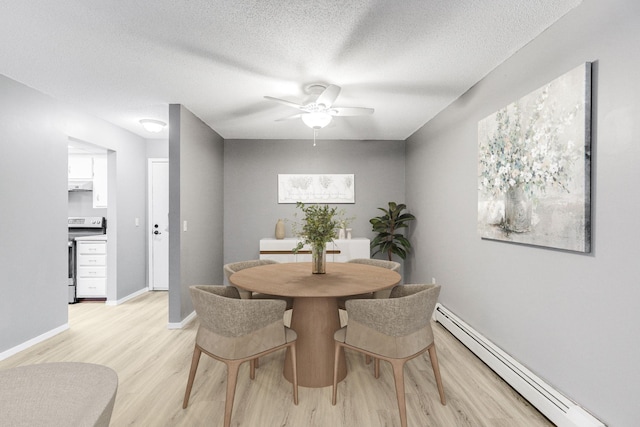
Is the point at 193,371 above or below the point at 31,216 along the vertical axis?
below

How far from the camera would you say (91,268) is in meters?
4.44

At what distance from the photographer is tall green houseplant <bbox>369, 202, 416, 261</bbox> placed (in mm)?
4648

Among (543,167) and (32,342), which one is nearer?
(543,167)

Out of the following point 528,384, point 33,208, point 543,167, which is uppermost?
point 543,167

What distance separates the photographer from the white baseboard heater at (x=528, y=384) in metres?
1.73

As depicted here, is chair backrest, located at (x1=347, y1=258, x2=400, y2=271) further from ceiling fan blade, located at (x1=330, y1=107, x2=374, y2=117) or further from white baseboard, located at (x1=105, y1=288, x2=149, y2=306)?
white baseboard, located at (x1=105, y1=288, x2=149, y2=306)

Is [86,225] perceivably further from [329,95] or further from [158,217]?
[329,95]

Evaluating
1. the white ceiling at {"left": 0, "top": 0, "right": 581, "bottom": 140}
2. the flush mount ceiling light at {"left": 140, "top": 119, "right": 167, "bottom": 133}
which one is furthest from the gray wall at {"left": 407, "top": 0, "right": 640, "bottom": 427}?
the flush mount ceiling light at {"left": 140, "top": 119, "right": 167, "bottom": 133}

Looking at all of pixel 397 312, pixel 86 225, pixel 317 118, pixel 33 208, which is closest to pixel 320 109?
pixel 317 118

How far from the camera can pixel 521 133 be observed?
7.27 ft

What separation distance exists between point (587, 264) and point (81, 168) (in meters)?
6.17

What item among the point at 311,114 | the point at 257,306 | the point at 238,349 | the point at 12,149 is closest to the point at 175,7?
the point at 311,114

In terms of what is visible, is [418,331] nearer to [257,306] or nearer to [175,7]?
[257,306]

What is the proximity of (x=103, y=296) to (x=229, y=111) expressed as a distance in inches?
126
